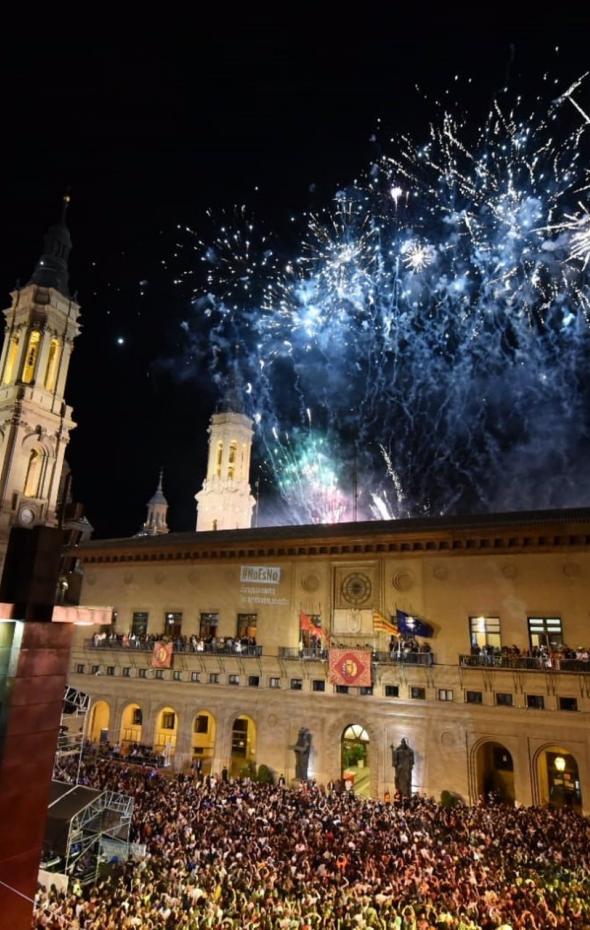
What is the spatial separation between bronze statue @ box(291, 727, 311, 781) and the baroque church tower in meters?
33.5

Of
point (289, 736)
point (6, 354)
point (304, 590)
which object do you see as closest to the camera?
point (289, 736)

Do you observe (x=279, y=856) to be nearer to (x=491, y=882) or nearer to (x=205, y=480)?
(x=491, y=882)

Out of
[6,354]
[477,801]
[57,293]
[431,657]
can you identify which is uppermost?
[57,293]

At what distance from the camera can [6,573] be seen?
12125 mm

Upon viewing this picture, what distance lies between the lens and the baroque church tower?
61.6 metres

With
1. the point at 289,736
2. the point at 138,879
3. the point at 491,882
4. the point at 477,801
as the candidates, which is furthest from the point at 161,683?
the point at 491,882

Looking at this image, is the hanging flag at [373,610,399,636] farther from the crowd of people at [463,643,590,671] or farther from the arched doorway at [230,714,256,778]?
the arched doorway at [230,714,256,778]

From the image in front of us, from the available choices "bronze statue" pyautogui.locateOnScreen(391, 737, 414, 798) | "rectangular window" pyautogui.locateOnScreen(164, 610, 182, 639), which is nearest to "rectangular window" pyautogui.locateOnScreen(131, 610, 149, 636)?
"rectangular window" pyautogui.locateOnScreen(164, 610, 182, 639)

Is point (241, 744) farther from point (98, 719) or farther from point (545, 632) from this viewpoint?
point (545, 632)

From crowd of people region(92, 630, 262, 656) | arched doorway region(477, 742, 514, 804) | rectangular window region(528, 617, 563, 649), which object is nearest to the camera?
arched doorway region(477, 742, 514, 804)

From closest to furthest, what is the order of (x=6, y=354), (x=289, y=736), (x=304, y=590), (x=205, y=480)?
(x=289, y=736)
(x=304, y=590)
(x=6, y=354)
(x=205, y=480)

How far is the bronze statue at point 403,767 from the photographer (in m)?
26.0

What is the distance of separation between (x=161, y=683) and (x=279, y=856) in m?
20.8

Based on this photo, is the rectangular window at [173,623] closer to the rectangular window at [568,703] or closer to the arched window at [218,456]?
the rectangular window at [568,703]
